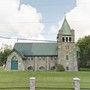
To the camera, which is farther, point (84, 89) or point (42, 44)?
point (42, 44)

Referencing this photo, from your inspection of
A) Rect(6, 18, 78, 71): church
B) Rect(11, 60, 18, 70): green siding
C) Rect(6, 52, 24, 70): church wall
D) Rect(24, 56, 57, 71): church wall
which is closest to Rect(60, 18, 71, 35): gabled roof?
Rect(6, 18, 78, 71): church

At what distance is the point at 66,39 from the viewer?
93938mm

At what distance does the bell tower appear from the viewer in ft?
303

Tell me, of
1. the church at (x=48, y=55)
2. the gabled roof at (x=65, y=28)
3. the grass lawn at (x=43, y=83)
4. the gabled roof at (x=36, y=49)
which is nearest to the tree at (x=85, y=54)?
the church at (x=48, y=55)

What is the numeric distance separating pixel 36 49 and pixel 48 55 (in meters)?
4.54

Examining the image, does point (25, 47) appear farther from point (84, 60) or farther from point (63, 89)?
point (63, 89)

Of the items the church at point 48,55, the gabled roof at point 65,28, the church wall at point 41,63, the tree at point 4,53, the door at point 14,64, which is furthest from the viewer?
the tree at point 4,53

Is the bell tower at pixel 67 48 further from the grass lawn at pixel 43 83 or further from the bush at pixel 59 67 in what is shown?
the grass lawn at pixel 43 83

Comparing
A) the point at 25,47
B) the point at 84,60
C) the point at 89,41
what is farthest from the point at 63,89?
the point at 89,41

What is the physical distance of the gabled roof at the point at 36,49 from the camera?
318 ft

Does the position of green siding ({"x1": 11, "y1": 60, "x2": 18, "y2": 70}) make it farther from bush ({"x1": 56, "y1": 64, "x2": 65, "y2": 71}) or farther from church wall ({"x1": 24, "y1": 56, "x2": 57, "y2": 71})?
bush ({"x1": 56, "y1": 64, "x2": 65, "y2": 71})

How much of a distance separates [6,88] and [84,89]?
704 cm

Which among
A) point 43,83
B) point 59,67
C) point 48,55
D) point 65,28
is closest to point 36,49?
point 48,55

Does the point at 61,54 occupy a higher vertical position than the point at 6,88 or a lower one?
higher
